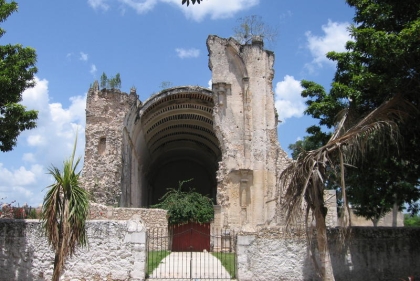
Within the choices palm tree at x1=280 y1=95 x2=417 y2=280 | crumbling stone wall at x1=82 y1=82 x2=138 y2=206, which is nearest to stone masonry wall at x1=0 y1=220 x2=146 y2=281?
palm tree at x1=280 y1=95 x2=417 y2=280

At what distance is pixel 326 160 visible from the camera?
38.3 ft

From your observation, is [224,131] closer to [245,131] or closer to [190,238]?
[245,131]

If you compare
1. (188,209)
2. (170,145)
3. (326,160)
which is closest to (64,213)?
(326,160)

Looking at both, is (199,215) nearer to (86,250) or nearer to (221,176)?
(221,176)

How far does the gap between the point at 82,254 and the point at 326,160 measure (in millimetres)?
7245

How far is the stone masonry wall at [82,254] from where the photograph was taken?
42.2 feet

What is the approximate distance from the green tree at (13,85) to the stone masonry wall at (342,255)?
712 centimetres

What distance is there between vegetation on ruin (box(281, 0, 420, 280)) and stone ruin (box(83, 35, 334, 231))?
292 inches

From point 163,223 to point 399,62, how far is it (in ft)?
43.9

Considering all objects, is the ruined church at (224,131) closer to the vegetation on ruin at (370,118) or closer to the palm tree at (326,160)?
the vegetation on ruin at (370,118)

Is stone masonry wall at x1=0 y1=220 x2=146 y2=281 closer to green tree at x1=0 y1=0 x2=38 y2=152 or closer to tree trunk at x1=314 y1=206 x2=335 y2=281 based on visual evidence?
green tree at x1=0 y1=0 x2=38 y2=152

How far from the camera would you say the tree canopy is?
464 inches

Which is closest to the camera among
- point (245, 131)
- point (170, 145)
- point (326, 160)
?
point (326, 160)

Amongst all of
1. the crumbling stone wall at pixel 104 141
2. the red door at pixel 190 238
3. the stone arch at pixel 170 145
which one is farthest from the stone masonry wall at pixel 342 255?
the stone arch at pixel 170 145
